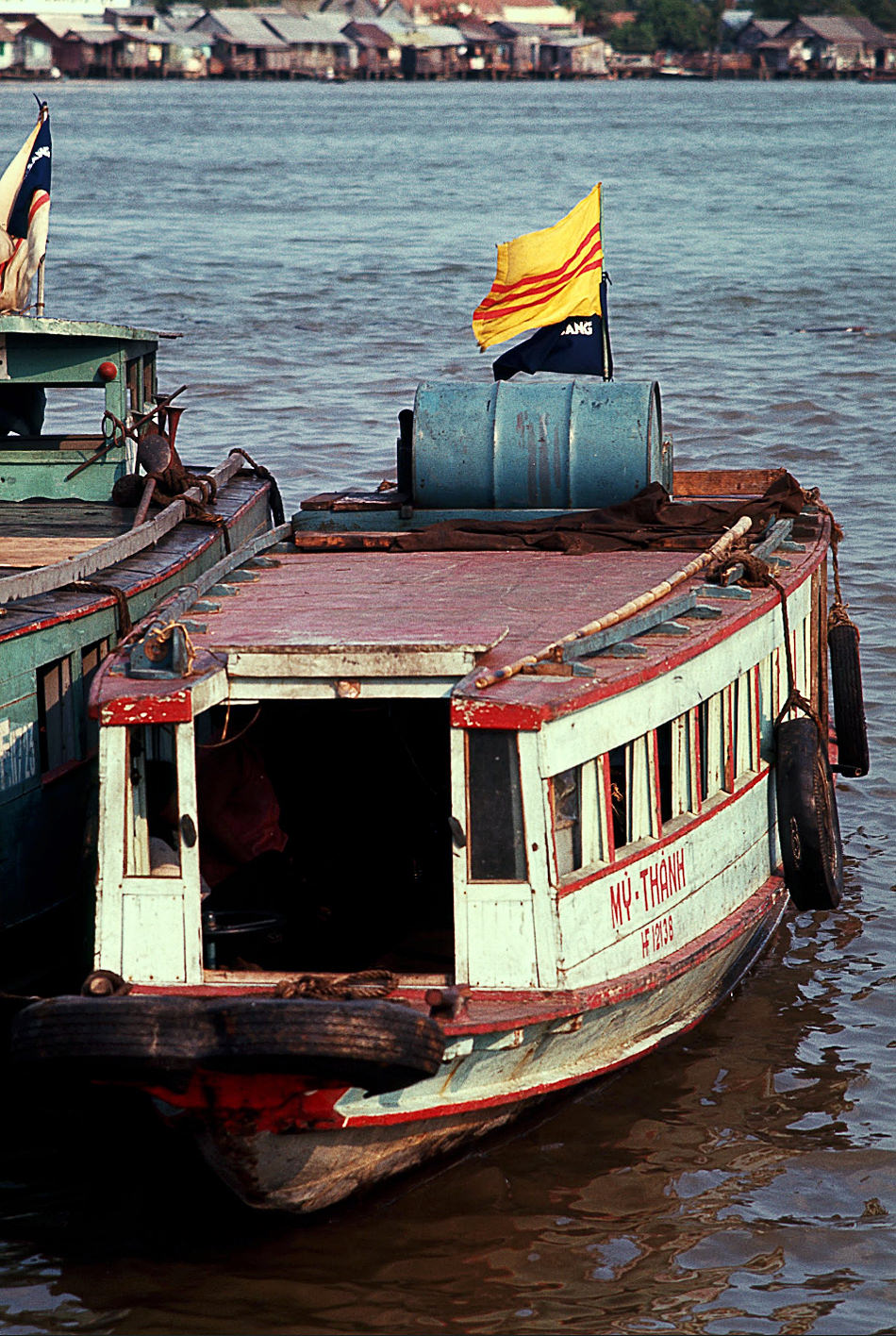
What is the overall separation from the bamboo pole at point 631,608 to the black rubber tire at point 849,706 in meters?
1.43

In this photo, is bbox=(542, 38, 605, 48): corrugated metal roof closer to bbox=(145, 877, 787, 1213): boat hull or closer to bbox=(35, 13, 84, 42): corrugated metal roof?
bbox=(35, 13, 84, 42): corrugated metal roof

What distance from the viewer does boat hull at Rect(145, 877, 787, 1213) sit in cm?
717

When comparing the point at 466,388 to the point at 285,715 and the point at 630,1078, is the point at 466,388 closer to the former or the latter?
the point at 285,715

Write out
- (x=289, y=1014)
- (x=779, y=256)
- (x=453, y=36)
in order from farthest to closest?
(x=453, y=36) < (x=779, y=256) < (x=289, y=1014)

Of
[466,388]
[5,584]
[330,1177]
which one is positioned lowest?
[330,1177]

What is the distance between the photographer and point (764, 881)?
32.3ft

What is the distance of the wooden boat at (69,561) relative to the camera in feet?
30.9

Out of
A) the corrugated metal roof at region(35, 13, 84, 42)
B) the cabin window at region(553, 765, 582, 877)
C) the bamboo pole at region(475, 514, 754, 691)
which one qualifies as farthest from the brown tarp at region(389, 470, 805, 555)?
the corrugated metal roof at region(35, 13, 84, 42)

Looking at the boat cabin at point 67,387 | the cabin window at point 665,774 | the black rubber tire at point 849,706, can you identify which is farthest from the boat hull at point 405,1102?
the boat cabin at point 67,387

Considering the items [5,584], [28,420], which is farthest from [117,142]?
[5,584]

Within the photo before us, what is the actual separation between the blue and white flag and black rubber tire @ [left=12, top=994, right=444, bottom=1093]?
8.82m

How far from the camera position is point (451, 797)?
8.38 m

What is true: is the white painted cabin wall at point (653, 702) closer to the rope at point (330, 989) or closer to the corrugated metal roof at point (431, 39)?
the rope at point (330, 989)

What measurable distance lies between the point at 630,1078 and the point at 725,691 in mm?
2068
